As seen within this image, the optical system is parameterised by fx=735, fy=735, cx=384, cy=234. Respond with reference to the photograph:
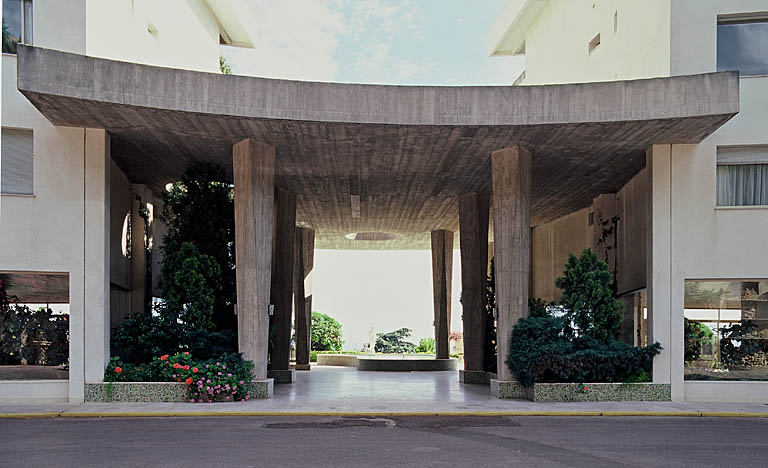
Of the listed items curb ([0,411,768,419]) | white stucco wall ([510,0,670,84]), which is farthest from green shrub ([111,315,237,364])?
white stucco wall ([510,0,670,84])

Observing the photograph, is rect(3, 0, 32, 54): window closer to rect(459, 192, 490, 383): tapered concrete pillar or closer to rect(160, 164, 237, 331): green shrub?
rect(160, 164, 237, 331): green shrub

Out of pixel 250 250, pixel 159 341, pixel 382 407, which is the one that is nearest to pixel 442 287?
pixel 250 250

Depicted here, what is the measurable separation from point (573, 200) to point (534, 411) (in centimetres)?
1126

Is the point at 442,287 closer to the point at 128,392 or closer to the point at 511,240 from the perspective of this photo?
the point at 511,240

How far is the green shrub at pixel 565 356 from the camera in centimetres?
1638

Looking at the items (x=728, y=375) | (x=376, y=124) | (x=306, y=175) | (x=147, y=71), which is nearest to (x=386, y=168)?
(x=306, y=175)

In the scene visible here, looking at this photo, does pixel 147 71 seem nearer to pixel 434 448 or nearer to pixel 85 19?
pixel 85 19

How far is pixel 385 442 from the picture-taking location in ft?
36.9

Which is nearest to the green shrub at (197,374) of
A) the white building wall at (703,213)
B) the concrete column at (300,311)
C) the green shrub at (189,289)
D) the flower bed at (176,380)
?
the flower bed at (176,380)

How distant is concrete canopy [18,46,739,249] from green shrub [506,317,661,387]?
4.31 metres

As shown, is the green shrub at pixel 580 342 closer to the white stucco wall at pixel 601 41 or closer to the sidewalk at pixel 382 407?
the sidewalk at pixel 382 407

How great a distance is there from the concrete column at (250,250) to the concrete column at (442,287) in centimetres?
1513

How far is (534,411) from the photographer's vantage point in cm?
1484

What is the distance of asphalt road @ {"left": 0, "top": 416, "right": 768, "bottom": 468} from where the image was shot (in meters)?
9.80
